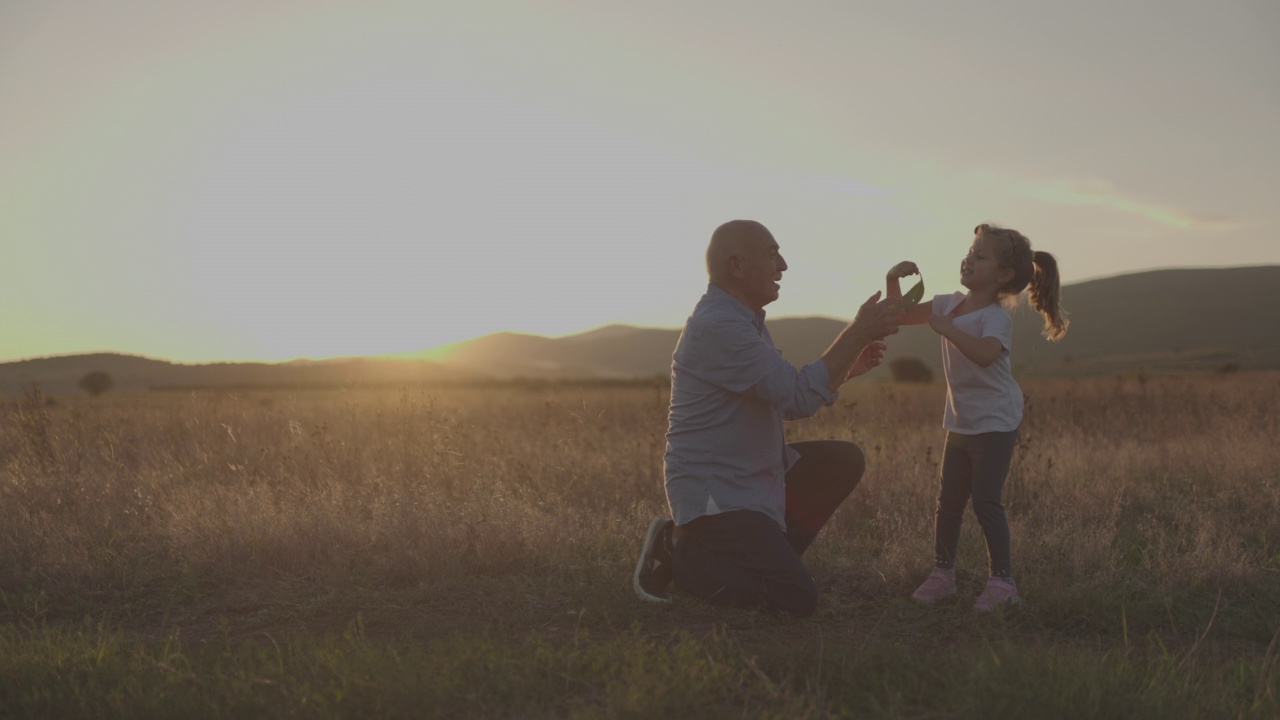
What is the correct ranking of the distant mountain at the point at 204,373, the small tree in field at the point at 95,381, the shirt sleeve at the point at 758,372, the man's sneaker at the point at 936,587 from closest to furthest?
the shirt sleeve at the point at 758,372 → the man's sneaker at the point at 936,587 → the distant mountain at the point at 204,373 → the small tree in field at the point at 95,381

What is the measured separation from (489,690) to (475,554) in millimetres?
2016

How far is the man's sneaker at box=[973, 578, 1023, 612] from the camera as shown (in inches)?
172

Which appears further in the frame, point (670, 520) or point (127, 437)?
point (127, 437)

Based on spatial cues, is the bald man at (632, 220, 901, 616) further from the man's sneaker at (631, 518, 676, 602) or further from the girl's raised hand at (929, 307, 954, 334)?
the girl's raised hand at (929, 307, 954, 334)

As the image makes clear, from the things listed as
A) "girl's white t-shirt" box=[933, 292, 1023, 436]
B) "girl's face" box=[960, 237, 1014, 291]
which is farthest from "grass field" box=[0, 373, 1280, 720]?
"girl's face" box=[960, 237, 1014, 291]

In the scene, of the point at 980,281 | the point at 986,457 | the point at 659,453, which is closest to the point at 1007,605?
the point at 986,457

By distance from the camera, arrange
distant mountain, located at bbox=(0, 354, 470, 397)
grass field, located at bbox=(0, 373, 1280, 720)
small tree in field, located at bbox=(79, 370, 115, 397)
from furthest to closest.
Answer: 1. small tree in field, located at bbox=(79, 370, 115, 397)
2. distant mountain, located at bbox=(0, 354, 470, 397)
3. grass field, located at bbox=(0, 373, 1280, 720)

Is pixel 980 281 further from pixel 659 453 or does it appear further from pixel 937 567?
pixel 659 453

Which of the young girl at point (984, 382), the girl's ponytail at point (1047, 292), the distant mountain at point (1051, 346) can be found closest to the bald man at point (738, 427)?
the young girl at point (984, 382)

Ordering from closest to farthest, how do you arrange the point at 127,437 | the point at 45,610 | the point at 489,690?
the point at 489,690, the point at 45,610, the point at 127,437

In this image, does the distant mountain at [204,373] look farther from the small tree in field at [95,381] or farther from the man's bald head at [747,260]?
the man's bald head at [747,260]

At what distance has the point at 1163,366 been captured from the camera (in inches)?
2142

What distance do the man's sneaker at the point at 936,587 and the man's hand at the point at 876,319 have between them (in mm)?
1344

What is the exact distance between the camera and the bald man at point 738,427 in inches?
167
